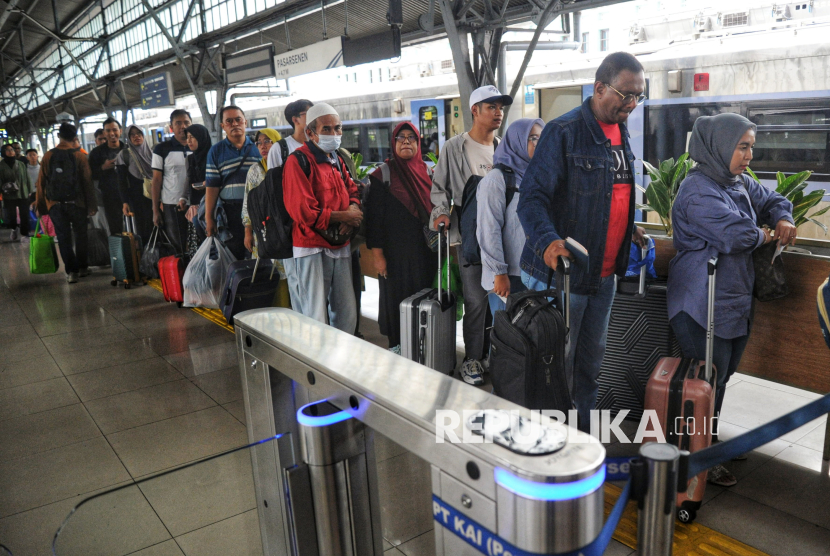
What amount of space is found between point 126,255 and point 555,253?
596 centimetres

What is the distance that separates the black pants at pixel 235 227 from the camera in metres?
5.14

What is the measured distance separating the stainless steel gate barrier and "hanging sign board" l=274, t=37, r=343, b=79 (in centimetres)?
721

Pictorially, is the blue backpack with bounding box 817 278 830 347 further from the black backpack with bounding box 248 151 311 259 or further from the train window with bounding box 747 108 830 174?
the train window with bounding box 747 108 830 174

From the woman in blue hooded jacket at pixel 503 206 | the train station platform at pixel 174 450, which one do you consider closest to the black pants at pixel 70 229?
the train station platform at pixel 174 450

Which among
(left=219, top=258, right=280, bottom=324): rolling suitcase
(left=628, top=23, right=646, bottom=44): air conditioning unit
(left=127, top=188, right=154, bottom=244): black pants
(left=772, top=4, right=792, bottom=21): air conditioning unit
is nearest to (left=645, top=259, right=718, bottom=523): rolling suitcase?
(left=219, top=258, right=280, bottom=324): rolling suitcase

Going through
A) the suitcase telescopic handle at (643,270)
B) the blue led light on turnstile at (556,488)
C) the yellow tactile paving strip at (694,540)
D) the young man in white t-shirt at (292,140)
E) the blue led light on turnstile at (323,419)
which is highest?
the young man in white t-shirt at (292,140)

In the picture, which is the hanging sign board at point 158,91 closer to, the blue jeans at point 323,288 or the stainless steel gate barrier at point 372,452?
the blue jeans at point 323,288

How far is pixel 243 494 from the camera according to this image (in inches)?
66.3

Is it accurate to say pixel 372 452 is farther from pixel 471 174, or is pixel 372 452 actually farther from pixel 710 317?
pixel 471 174

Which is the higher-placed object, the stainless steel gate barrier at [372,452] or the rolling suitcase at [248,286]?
the stainless steel gate barrier at [372,452]

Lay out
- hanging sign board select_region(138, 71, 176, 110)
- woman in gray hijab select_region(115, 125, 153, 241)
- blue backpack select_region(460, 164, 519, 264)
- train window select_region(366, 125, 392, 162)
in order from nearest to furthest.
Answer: blue backpack select_region(460, 164, 519, 264)
woman in gray hijab select_region(115, 125, 153, 241)
train window select_region(366, 125, 392, 162)
hanging sign board select_region(138, 71, 176, 110)

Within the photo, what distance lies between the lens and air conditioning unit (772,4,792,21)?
690cm

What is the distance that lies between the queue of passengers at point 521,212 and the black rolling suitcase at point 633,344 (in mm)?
393

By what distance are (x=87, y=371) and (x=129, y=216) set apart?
323cm
